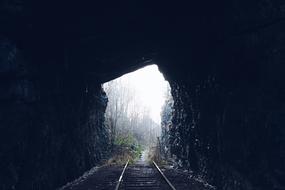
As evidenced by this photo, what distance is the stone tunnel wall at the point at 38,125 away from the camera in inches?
295

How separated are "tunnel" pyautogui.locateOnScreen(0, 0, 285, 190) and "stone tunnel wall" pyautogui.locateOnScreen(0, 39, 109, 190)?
0.03 meters

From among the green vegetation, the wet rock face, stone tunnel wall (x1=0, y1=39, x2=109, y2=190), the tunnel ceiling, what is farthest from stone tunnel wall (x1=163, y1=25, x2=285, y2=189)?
the green vegetation

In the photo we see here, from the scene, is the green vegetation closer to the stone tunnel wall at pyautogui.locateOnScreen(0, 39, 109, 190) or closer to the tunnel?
the stone tunnel wall at pyautogui.locateOnScreen(0, 39, 109, 190)

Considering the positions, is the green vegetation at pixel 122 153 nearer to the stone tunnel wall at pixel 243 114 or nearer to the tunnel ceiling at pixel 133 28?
the tunnel ceiling at pixel 133 28

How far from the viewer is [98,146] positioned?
19250 millimetres

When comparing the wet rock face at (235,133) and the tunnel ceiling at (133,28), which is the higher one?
the tunnel ceiling at (133,28)

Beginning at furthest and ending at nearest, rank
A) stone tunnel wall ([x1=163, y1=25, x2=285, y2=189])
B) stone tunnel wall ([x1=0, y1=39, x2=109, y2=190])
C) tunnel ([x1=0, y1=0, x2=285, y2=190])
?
stone tunnel wall ([x1=0, y1=39, x2=109, y2=190])
tunnel ([x1=0, y1=0, x2=285, y2=190])
stone tunnel wall ([x1=163, y1=25, x2=285, y2=189])

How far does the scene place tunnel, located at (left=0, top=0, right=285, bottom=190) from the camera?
278 inches

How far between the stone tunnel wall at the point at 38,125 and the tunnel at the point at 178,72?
27mm

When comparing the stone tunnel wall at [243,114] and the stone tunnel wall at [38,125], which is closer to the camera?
the stone tunnel wall at [243,114]

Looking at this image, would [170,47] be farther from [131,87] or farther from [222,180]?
[131,87]

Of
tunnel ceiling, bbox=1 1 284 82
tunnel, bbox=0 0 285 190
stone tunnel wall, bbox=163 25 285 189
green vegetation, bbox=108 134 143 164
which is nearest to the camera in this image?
stone tunnel wall, bbox=163 25 285 189

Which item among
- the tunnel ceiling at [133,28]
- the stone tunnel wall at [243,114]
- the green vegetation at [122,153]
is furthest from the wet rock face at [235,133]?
the green vegetation at [122,153]

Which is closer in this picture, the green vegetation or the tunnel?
the tunnel
